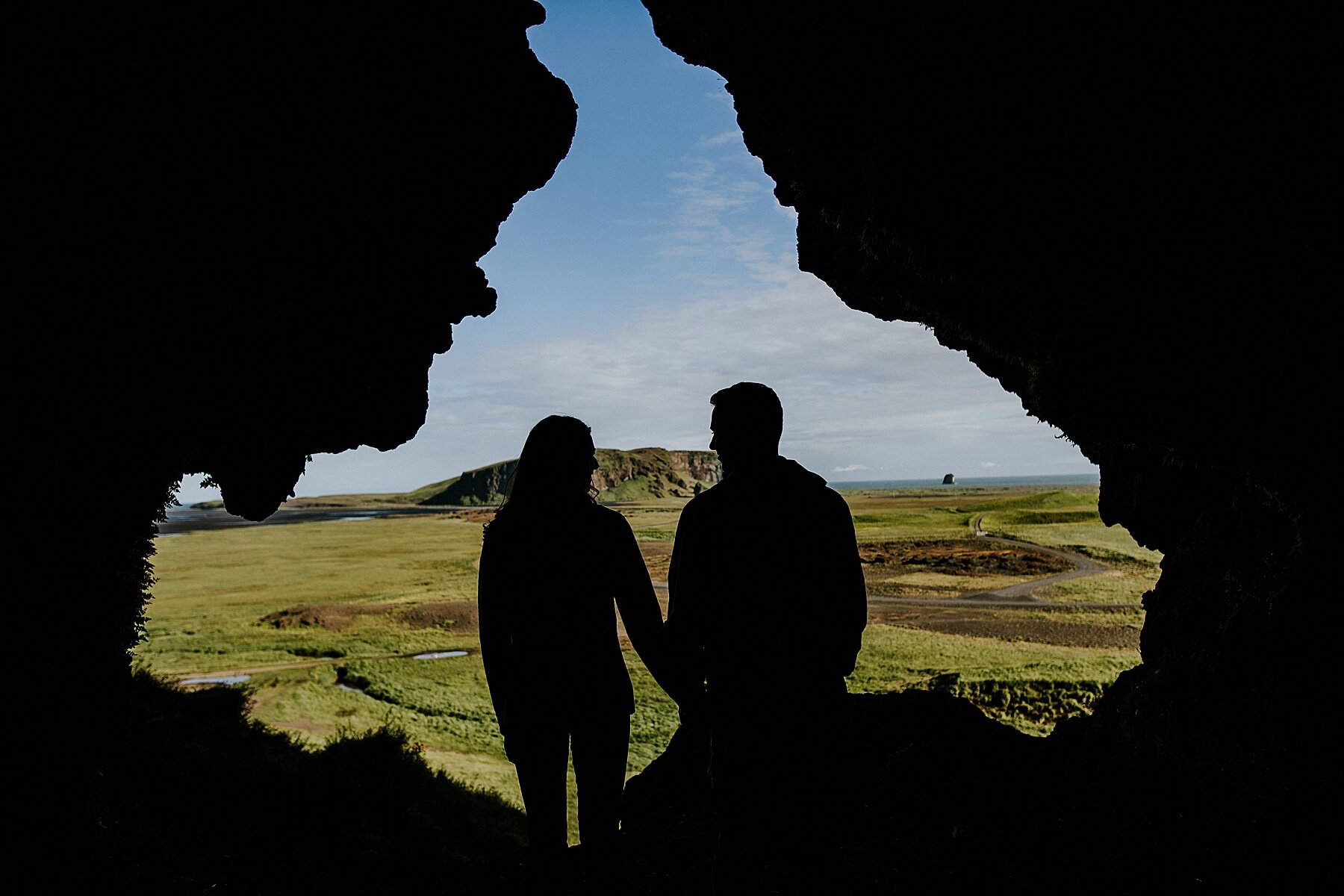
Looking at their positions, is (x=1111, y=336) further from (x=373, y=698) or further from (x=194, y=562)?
(x=194, y=562)

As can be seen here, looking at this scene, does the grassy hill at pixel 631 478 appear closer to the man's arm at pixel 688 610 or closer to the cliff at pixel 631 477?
the cliff at pixel 631 477

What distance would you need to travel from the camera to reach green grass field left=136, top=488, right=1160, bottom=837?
12797 mm

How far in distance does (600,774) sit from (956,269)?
5.75 metres

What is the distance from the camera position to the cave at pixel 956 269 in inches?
170

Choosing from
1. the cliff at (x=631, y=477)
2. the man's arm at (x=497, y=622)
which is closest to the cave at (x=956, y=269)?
the man's arm at (x=497, y=622)

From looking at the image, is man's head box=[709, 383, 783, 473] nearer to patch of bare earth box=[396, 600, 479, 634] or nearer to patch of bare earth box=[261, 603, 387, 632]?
patch of bare earth box=[396, 600, 479, 634]

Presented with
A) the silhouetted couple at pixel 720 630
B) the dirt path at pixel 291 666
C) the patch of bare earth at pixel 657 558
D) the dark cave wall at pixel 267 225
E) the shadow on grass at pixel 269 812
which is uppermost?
the dark cave wall at pixel 267 225

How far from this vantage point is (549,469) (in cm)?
310

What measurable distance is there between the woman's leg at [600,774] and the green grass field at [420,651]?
7.85 m

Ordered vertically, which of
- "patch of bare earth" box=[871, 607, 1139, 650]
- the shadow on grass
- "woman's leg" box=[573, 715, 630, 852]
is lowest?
"patch of bare earth" box=[871, 607, 1139, 650]

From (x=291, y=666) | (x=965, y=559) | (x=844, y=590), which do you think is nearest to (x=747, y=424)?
(x=844, y=590)

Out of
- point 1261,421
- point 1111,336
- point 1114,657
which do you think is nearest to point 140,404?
point 1111,336

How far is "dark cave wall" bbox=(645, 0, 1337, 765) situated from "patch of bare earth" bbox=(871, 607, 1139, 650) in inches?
590

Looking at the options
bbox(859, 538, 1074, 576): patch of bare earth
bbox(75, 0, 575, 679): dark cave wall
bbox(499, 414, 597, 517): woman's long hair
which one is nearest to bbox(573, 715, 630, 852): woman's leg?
bbox(499, 414, 597, 517): woman's long hair
